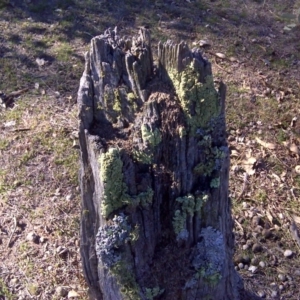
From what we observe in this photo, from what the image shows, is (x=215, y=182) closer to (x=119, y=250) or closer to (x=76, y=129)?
(x=119, y=250)

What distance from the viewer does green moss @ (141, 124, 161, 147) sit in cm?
229

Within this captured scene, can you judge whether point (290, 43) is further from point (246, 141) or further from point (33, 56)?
point (33, 56)

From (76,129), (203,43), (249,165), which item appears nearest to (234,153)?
(249,165)

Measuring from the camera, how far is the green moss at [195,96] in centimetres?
228

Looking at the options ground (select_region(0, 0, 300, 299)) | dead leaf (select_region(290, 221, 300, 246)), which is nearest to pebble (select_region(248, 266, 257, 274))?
ground (select_region(0, 0, 300, 299))

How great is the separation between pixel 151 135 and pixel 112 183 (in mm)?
289

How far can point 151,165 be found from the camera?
2.39 metres

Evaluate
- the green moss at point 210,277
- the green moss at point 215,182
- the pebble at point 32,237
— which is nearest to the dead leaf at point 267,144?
the pebble at point 32,237

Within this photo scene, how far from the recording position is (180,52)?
225 cm

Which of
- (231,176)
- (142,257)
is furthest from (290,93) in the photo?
(142,257)

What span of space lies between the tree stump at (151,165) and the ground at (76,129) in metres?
1.19

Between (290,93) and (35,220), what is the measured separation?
315 cm

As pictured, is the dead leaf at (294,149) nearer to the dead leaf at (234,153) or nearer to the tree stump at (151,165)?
the dead leaf at (234,153)

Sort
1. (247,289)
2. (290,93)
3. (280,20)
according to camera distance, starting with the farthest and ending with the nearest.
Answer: (280,20)
(290,93)
(247,289)
